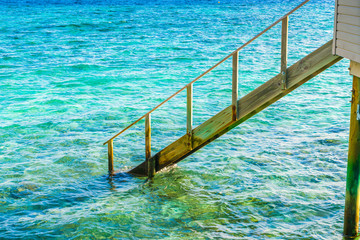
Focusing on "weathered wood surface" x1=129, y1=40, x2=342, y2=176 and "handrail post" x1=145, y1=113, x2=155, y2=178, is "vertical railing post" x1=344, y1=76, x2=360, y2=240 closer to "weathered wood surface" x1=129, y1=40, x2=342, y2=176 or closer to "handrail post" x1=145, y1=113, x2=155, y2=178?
"weathered wood surface" x1=129, y1=40, x2=342, y2=176

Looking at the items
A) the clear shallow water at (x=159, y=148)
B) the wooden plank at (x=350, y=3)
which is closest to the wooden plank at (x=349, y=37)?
the wooden plank at (x=350, y=3)

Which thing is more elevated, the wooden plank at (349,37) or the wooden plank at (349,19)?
the wooden plank at (349,19)

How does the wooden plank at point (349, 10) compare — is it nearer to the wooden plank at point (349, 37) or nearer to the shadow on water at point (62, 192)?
the wooden plank at point (349, 37)

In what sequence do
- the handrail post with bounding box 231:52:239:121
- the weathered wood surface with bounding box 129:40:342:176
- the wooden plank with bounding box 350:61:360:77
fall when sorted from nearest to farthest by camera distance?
the wooden plank with bounding box 350:61:360:77, the weathered wood surface with bounding box 129:40:342:176, the handrail post with bounding box 231:52:239:121

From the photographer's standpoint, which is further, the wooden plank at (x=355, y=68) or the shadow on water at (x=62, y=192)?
the shadow on water at (x=62, y=192)

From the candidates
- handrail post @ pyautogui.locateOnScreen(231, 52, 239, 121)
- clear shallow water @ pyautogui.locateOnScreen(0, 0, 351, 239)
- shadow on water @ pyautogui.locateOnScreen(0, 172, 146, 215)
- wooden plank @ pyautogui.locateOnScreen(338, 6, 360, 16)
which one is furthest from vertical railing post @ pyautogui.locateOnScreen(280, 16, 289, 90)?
shadow on water @ pyautogui.locateOnScreen(0, 172, 146, 215)

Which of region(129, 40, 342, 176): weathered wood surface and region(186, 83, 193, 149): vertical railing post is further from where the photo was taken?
region(186, 83, 193, 149): vertical railing post

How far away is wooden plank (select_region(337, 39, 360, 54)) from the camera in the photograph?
7.67 metres

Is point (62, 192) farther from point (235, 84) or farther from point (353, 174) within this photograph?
point (353, 174)

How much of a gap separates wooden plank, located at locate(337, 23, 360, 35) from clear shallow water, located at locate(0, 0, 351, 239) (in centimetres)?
384

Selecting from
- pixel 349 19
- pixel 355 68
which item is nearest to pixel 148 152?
pixel 355 68

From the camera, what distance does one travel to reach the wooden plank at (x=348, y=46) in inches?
302

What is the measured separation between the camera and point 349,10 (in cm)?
795

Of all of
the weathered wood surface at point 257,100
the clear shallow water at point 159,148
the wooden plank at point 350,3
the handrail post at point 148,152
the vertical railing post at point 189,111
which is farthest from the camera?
the handrail post at point 148,152
